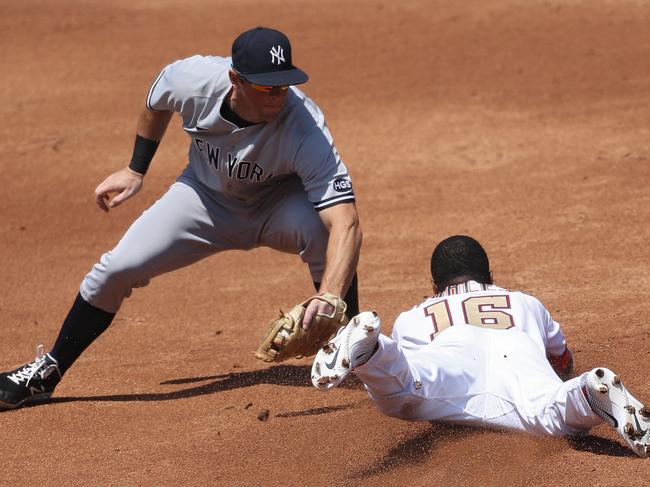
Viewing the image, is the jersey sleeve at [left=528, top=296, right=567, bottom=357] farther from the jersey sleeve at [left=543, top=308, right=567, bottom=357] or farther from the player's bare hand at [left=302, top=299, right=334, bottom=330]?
the player's bare hand at [left=302, top=299, right=334, bottom=330]

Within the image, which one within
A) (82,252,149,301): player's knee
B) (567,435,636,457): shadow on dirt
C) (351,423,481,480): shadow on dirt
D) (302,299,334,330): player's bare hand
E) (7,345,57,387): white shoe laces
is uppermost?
(82,252,149,301): player's knee

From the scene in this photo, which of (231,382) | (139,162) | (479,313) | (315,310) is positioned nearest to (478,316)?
(479,313)

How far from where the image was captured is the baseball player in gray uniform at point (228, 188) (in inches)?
194

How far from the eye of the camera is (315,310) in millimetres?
4418

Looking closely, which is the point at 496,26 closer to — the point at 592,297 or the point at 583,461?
the point at 592,297

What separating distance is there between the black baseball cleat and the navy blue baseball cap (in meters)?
1.86

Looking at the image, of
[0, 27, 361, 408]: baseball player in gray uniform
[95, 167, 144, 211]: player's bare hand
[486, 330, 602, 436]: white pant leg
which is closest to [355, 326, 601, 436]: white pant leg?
[486, 330, 602, 436]: white pant leg

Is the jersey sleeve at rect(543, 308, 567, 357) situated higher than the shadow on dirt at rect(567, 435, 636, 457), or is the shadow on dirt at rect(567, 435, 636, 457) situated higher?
the jersey sleeve at rect(543, 308, 567, 357)

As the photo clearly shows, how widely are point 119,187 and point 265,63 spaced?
3.95ft

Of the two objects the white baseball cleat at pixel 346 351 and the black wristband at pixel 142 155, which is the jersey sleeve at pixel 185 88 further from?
the white baseball cleat at pixel 346 351

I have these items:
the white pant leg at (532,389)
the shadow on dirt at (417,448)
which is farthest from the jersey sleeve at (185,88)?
the shadow on dirt at (417,448)

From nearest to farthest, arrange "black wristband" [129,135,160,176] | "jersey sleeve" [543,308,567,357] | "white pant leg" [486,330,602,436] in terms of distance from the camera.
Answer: "white pant leg" [486,330,602,436], "jersey sleeve" [543,308,567,357], "black wristband" [129,135,160,176]

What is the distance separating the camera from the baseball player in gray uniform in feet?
16.1

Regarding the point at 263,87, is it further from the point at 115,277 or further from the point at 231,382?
the point at 231,382
